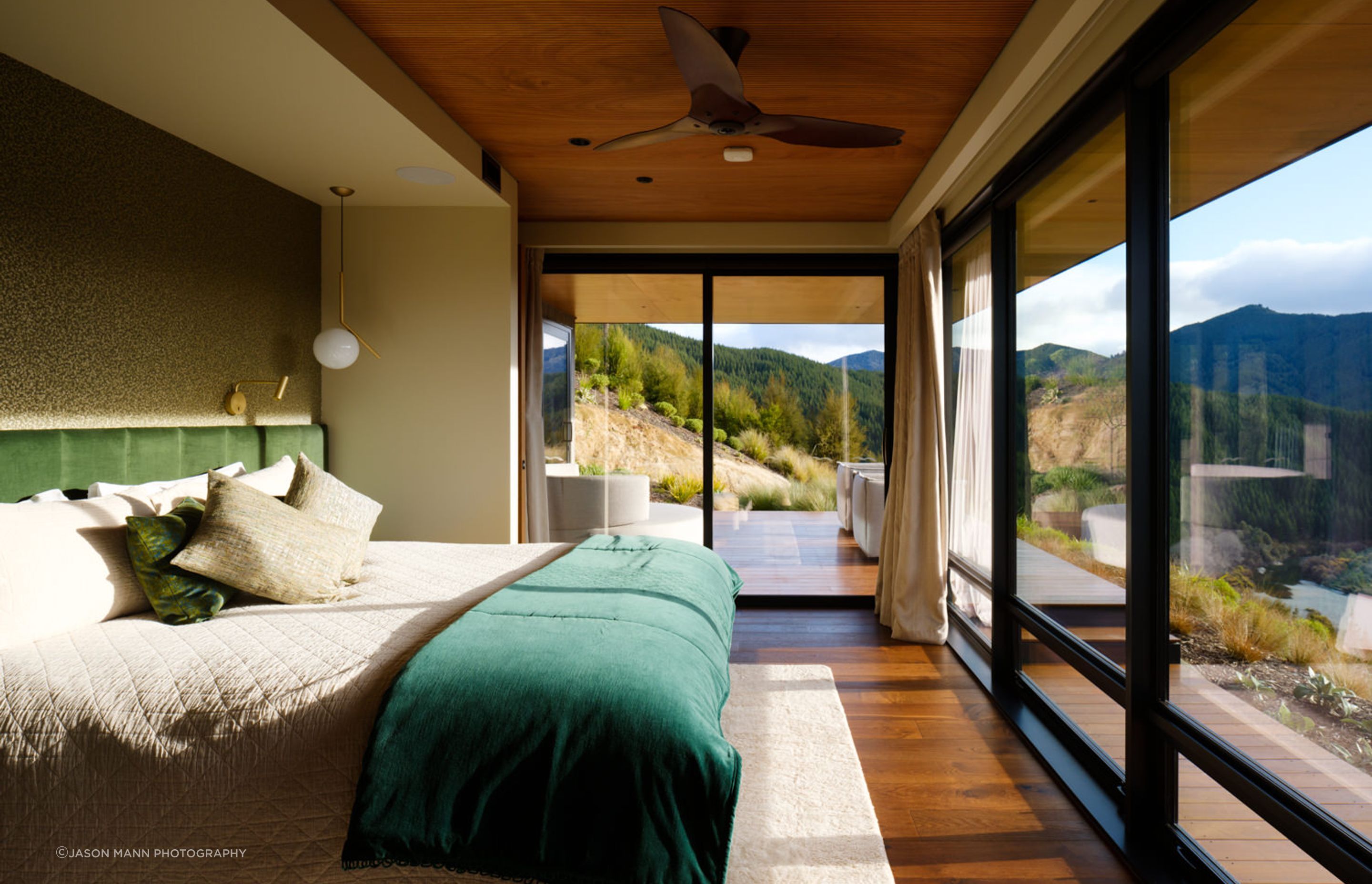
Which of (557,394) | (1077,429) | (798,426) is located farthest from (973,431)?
(557,394)

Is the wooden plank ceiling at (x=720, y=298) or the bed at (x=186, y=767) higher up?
the wooden plank ceiling at (x=720, y=298)

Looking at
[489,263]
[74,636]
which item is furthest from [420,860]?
[489,263]

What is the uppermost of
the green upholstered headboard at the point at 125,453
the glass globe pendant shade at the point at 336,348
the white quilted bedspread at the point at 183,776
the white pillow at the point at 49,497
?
the glass globe pendant shade at the point at 336,348

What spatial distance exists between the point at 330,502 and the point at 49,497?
2.63 feet

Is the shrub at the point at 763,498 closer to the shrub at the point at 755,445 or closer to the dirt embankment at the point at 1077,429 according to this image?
the shrub at the point at 755,445

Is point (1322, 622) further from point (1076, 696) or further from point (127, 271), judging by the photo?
point (127, 271)

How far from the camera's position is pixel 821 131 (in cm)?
248

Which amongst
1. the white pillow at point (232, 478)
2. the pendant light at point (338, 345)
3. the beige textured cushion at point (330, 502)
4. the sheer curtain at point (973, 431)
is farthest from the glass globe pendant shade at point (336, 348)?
the sheer curtain at point (973, 431)

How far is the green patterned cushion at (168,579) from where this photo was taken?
6.65 feet

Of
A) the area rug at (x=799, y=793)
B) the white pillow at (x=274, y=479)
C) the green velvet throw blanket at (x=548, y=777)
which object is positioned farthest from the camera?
the white pillow at (x=274, y=479)

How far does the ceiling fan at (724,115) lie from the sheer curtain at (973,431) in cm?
133

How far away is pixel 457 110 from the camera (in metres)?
3.01

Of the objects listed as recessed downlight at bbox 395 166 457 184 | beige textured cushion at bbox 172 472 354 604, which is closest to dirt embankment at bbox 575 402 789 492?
recessed downlight at bbox 395 166 457 184

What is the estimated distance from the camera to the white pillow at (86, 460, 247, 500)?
7.77 ft
